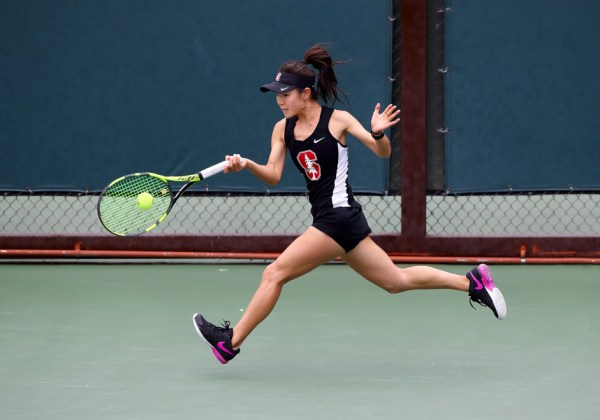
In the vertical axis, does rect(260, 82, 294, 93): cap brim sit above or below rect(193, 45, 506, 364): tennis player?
above

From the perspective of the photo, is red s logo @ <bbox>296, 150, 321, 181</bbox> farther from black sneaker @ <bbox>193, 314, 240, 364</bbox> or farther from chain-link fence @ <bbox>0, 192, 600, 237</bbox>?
chain-link fence @ <bbox>0, 192, 600, 237</bbox>

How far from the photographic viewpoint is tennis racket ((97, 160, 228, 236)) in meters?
6.02

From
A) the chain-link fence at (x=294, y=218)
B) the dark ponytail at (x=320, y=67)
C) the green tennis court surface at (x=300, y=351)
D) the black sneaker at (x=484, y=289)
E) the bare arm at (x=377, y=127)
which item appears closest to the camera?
the green tennis court surface at (x=300, y=351)

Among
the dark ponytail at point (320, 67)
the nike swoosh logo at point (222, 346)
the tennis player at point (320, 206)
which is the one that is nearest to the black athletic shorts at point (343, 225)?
the tennis player at point (320, 206)

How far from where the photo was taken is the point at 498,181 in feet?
30.5

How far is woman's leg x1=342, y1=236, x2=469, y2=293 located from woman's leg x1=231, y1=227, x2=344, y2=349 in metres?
0.19

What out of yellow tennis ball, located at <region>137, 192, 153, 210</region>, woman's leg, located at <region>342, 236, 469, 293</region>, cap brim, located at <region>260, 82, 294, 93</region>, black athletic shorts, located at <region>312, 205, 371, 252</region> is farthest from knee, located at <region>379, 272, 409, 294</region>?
yellow tennis ball, located at <region>137, 192, 153, 210</region>

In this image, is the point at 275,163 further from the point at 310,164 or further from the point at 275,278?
the point at 275,278

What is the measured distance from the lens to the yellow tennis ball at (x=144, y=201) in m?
6.00

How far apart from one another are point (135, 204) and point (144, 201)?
139 mm

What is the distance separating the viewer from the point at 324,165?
5.89 m

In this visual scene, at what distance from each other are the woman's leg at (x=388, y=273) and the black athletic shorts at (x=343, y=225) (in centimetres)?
6

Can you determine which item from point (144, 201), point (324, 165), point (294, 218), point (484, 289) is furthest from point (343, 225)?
point (294, 218)

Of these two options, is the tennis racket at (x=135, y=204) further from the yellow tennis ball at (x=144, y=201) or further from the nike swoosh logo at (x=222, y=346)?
the nike swoosh logo at (x=222, y=346)
